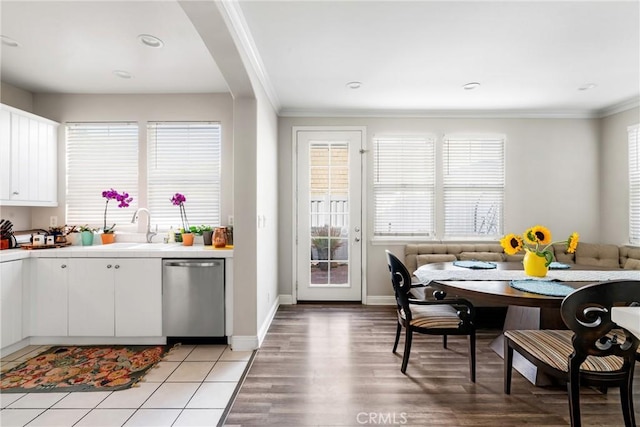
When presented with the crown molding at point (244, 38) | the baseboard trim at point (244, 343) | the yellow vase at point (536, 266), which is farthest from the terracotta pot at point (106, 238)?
the yellow vase at point (536, 266)

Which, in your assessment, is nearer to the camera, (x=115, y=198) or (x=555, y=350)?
(x=555, y=350)

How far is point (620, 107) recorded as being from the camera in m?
3.87

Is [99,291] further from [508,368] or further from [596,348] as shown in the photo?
[596,348]

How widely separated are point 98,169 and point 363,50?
323 centimetres

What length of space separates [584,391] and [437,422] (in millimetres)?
1189

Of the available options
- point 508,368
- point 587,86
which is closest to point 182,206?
point 508,368

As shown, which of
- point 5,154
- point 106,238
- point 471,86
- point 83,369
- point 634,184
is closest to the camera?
point 83,369

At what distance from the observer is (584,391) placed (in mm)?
2174

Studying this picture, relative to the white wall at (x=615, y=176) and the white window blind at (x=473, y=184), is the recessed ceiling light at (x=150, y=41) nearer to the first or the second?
the white window blind at (x=473, y=184)

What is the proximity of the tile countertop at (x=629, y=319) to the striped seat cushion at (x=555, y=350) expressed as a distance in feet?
3.31

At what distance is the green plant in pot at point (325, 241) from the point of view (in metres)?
4.25

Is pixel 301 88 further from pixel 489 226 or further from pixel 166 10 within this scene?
pixel 489 226

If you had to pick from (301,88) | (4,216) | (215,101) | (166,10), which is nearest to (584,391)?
(301,88)

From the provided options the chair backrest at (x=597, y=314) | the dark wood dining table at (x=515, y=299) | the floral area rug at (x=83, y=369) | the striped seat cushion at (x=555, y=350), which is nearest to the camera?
the chair backrest at (x=597, y=314)
